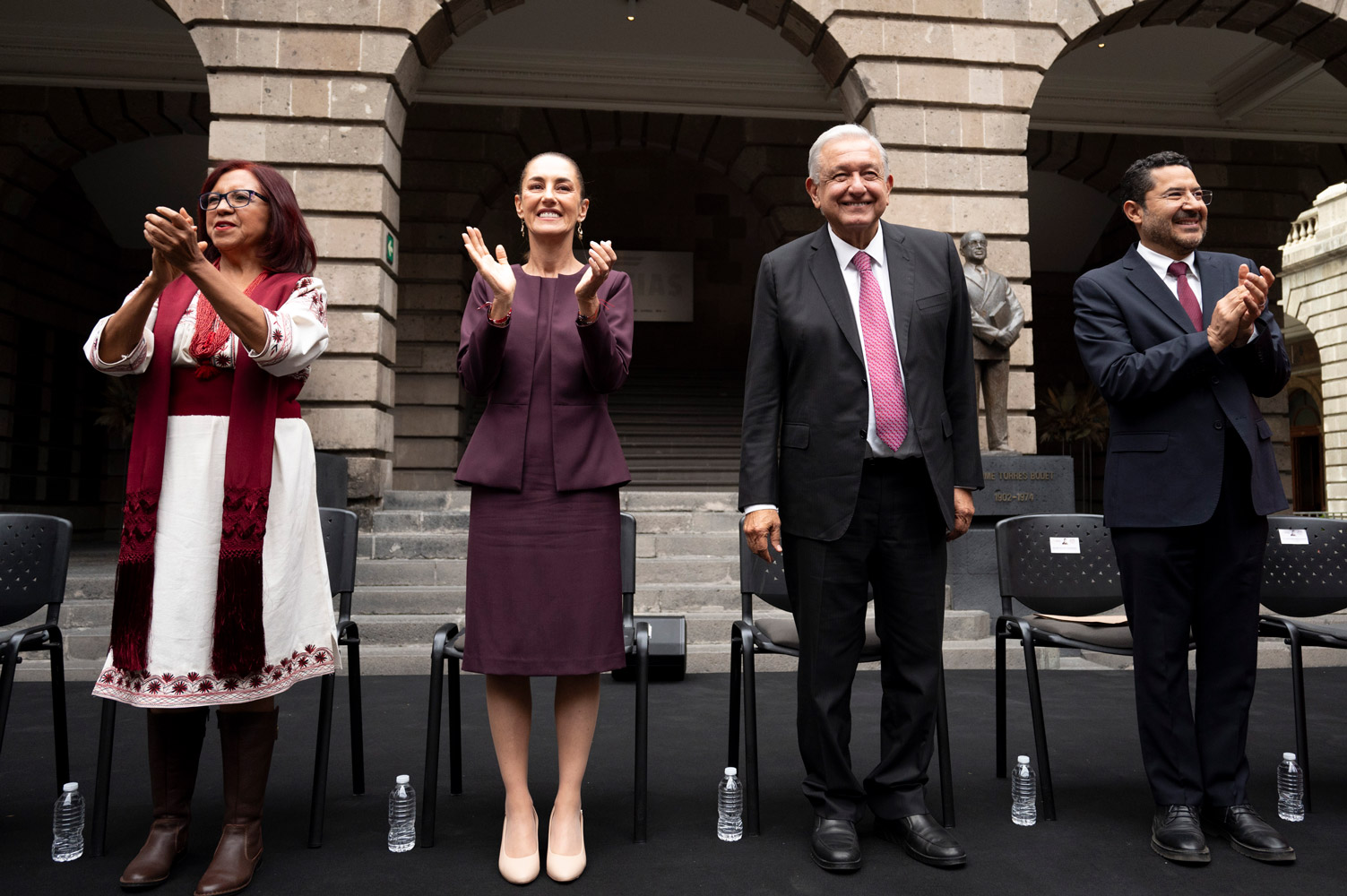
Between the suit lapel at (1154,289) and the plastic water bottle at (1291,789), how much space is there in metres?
1.35

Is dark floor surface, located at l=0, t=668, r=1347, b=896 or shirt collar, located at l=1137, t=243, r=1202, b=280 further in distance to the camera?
shirt collar, located at l=1137, t=243, r=1202, b=280

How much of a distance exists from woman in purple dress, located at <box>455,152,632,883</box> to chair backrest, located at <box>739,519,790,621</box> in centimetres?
80

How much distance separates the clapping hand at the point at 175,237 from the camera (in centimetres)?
189

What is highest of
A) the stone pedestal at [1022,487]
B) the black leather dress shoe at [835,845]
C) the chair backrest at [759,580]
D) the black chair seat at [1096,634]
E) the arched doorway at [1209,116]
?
the arched doorway at [1209,116]

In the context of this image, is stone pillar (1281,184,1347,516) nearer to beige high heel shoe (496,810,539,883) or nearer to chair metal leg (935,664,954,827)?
chair metal leg (935,664,954,827)

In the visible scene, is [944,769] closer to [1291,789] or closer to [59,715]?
[1291,789]

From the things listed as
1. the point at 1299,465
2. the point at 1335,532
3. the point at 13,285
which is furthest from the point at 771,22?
the point at 1299,465

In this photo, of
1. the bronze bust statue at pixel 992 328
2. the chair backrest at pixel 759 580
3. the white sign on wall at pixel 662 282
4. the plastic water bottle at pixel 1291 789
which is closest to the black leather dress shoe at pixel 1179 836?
the plastic water bottle at pixel 1291 789

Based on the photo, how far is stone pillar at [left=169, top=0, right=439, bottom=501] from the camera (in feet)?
22.6

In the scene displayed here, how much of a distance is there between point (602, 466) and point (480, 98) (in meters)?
9.27

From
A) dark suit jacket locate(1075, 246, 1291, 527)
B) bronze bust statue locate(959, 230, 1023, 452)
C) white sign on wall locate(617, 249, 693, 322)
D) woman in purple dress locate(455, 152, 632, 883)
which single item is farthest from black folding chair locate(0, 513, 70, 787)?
white sign on wall locate(617, 249, 693, 322)

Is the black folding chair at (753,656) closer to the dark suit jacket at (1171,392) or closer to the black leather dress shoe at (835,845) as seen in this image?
the black leather dress shoe at (835,845)

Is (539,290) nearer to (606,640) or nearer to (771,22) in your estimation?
(606,640)

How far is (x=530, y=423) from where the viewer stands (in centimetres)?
230
